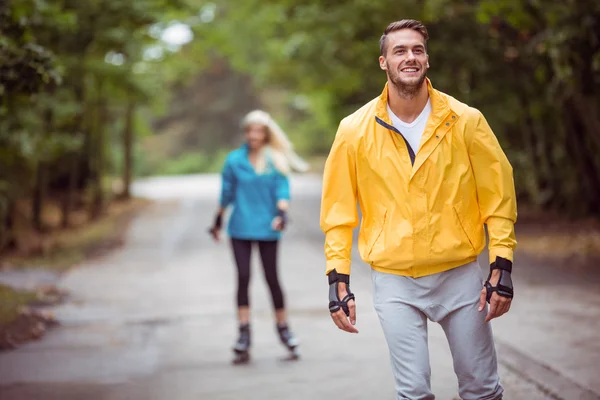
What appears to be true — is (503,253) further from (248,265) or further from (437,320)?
(248,265)

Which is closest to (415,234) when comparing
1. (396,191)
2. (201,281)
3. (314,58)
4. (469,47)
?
(396,191)

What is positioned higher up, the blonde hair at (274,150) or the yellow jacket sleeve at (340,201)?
the blonde hair at (274,150)

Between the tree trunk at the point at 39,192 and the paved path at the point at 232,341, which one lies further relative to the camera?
the tree trunk at the point at 39,192

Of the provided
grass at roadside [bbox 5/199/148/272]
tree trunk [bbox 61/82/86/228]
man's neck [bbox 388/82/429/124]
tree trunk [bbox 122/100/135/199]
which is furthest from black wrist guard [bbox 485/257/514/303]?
tree trunk [bbox 122/100/135/199]

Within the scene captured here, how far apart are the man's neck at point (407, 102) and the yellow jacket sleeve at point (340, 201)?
0.80 ft

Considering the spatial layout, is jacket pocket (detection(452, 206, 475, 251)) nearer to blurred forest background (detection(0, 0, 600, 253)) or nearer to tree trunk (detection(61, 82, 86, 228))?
blurred forest background (detection(0, 0, 600, 253))

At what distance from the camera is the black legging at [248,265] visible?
8.04 metres

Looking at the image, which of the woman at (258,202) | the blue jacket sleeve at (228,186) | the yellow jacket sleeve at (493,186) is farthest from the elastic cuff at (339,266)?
the blue jacket sleeve at (228,186)

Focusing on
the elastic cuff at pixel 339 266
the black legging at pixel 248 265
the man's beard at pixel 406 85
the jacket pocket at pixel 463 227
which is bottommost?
the black legging at pixel 248 265

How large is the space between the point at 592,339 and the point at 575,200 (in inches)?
479

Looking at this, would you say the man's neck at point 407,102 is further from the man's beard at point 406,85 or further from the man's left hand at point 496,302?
the man's left hand at point 496,302

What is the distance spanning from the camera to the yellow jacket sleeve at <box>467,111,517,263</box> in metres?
4.21

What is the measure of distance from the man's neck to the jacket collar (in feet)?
0.09

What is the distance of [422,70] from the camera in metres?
4.20
